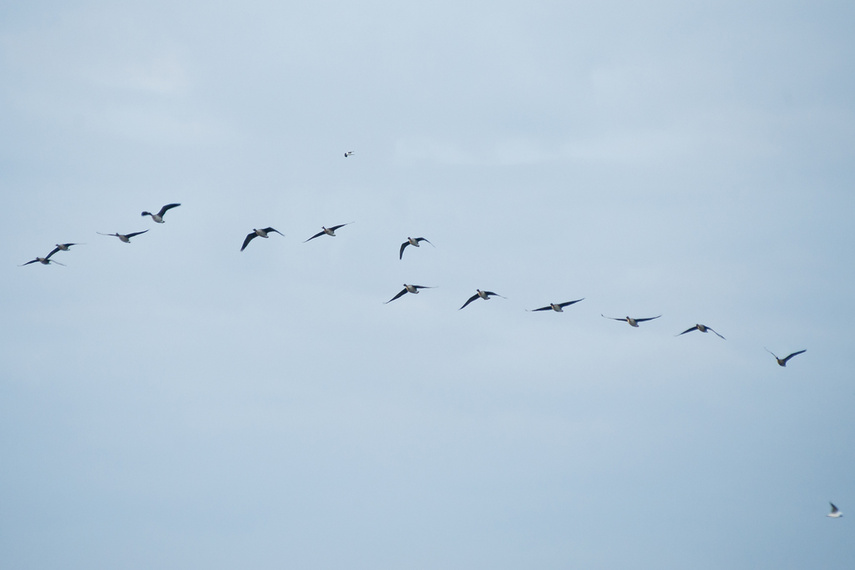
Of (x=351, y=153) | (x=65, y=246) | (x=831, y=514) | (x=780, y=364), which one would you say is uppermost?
(x=351, y=153)

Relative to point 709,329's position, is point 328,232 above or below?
above

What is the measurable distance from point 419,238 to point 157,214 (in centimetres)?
1754

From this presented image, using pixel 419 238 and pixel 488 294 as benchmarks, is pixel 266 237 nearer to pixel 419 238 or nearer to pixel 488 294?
pixel 419 238

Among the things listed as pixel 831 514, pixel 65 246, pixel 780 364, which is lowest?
pixel 831 514

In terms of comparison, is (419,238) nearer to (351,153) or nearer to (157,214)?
(351,153)

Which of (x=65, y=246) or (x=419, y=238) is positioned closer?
(x=419, y=238)

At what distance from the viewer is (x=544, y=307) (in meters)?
72.0

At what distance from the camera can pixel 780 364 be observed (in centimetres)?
7531

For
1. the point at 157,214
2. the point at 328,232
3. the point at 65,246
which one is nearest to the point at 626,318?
the point at 328,232

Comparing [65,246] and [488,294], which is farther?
[65,246]

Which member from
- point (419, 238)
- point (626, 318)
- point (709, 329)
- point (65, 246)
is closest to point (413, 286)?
point (419, 238)

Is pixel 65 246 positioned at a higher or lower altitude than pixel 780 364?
higher

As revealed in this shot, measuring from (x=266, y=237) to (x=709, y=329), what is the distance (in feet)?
101

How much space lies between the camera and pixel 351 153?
74.2 meters
